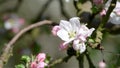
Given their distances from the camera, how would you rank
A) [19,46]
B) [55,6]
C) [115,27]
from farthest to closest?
[55,6] → [19,46] → [115,27]

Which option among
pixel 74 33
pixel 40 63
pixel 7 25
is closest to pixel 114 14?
pixel 74 33

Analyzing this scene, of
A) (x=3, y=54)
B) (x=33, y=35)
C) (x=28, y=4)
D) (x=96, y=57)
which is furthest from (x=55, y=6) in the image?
(x=3, y=54)

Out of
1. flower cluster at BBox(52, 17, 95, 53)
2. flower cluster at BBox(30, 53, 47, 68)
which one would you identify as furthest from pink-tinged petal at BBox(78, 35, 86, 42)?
flower cluster at BBox(30, 53, 47, 68)

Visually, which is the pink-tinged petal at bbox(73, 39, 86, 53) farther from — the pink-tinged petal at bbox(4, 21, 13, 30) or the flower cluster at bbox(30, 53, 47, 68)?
the pink-tinged petal at bbox(4, 21, 13, 30)

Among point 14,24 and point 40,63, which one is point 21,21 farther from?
point 40,63

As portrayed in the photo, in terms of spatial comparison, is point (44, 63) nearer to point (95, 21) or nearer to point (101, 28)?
point (101, 28)

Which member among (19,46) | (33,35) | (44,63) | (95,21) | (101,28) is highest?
(19,46)
